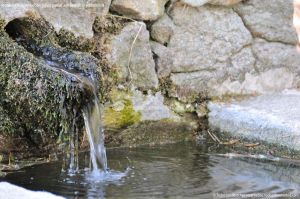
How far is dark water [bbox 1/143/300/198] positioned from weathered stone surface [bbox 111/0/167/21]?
1175 mm

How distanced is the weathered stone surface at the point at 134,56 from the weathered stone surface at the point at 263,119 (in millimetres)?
699

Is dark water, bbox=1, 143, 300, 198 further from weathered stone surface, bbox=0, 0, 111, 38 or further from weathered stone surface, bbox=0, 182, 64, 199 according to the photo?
weathered stone surface, bbox=0, 0, 111, 38

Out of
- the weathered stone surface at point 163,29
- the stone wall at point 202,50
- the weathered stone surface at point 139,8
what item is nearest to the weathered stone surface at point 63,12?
the weathered stone surface at point 139,8

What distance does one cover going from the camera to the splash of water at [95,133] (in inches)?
180

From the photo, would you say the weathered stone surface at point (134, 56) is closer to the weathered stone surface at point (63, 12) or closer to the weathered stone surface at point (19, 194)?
the weathered stone surface at point (63, 12)

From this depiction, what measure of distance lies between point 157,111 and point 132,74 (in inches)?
15.1

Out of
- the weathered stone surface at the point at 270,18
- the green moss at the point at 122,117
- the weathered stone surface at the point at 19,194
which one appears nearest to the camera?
the weathered stone surface at the point at 19,194

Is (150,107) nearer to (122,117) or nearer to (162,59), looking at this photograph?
(122,117)

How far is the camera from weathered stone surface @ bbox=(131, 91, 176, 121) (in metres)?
5.36

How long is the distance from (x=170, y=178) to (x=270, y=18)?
2.37 m

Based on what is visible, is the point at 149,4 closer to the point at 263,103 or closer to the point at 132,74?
the point at 132,74

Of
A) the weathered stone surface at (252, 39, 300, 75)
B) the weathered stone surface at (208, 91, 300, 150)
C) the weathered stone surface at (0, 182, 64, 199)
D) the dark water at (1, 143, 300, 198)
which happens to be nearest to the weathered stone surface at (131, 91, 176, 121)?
the dark water at (1, 143, 300, 198)

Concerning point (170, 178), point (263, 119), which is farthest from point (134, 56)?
point (170, 178)

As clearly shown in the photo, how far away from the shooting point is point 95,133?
15.4 ft
